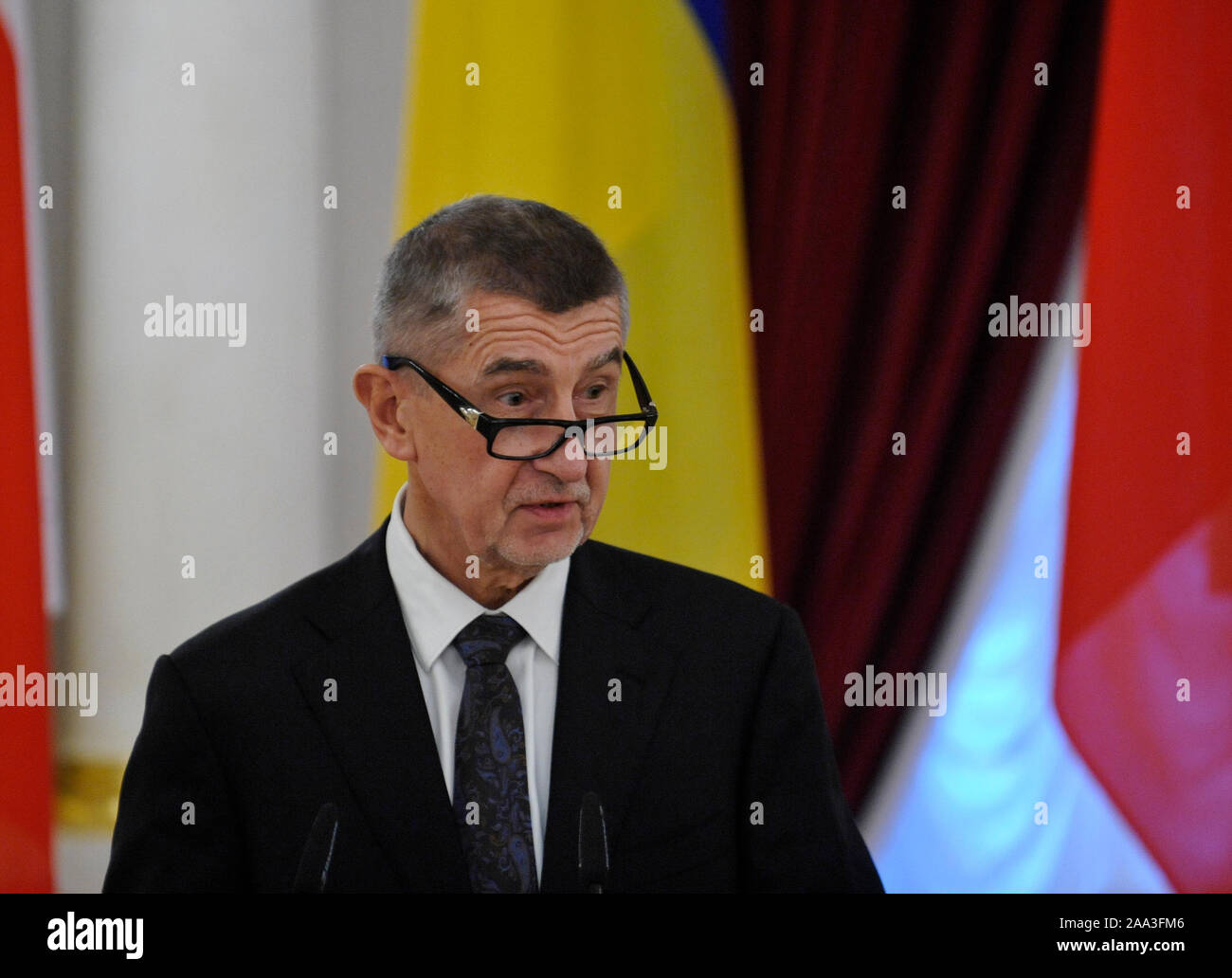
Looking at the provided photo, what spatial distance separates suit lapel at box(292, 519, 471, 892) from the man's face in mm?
161

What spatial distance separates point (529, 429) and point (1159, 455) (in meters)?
1.43

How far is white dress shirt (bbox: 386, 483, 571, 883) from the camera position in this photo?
195cm

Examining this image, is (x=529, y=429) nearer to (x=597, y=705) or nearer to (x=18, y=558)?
(x=597, y=705)

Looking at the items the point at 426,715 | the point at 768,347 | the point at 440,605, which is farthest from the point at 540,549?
the point at 768,347

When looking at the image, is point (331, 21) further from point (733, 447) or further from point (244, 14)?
point (733, 447)

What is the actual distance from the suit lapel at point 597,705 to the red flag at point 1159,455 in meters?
1.06

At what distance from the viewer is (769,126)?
254cm

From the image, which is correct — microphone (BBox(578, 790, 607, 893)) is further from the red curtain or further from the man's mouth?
the red curtain

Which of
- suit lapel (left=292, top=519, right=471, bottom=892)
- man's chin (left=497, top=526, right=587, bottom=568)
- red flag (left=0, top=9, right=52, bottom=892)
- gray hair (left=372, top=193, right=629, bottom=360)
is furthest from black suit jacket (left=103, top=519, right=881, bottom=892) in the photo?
red flag (left=0, top=9, right=52, bottom=892)

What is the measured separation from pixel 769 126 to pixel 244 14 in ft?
3.52

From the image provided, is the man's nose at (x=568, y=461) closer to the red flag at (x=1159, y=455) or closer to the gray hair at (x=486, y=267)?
the gray hair at (x=486, y=267)

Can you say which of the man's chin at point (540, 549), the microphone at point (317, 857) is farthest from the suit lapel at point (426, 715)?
the microphone at point (317, 857)

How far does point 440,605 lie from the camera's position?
6.42 feet
